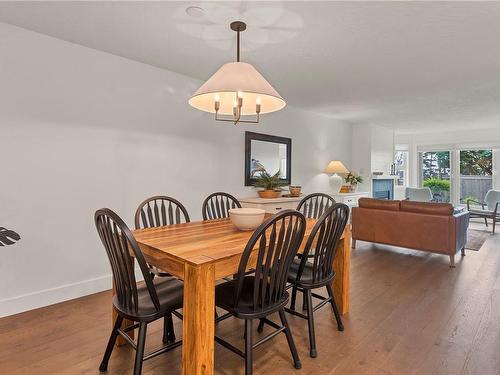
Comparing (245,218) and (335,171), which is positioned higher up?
(335,171)

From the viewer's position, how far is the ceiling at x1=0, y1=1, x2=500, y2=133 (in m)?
2.16

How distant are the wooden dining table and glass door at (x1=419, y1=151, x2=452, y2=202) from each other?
7.95 meters

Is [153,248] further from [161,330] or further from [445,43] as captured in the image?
[445,43]

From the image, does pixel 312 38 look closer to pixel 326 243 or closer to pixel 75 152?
pixel 326 243

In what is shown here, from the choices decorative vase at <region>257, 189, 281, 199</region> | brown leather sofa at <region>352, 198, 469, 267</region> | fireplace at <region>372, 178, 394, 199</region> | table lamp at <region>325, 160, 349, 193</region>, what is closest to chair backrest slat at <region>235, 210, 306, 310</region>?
decorative vase at <region>257, 189, 281, 199</region>

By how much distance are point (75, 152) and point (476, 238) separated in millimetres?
6412

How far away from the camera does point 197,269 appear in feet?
4.81

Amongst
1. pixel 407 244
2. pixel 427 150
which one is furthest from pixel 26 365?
pixel 427 150

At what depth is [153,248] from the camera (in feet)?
5.74

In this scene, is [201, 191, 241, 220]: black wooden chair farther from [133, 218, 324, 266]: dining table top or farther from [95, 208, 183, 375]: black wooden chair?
[95, 208, 183, 375]: black wooden chair

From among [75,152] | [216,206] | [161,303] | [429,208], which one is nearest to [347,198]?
[429,208]

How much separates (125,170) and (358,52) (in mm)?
2589

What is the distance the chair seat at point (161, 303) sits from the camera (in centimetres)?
160

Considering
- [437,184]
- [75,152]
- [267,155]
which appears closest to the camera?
[75,152]
